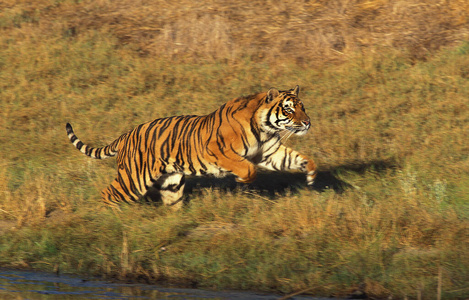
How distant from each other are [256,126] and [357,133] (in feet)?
9.90

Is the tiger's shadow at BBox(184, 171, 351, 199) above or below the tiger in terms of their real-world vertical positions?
below

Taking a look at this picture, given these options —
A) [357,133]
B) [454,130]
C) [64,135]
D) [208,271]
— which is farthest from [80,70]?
[208,271]

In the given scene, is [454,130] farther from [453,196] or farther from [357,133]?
[453,196]

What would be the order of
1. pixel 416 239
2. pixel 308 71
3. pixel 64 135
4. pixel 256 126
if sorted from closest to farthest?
pixel 416 239, pixel 256 126, pixel 64 135, pixel 308 71

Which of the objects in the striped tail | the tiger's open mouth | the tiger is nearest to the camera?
the tiger

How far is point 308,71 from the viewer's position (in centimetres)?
1184

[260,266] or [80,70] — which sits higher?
[80,70]

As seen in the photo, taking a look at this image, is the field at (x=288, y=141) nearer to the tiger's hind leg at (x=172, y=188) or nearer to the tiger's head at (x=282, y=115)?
the tiger's hind leg at (x=172, y=188)

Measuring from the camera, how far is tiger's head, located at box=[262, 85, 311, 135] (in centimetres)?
709

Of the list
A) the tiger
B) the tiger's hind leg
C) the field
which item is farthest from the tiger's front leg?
the tiger's hind leg

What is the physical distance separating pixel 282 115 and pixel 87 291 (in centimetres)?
282

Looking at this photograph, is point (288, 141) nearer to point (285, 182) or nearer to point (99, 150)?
point (285, 182)

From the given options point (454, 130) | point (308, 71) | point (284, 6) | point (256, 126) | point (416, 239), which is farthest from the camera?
point (284, 6)

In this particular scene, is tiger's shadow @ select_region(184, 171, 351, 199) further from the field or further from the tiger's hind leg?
the tiger's hind leg
